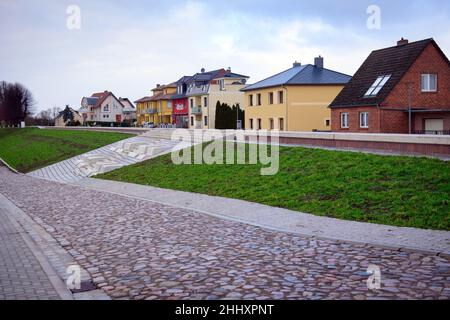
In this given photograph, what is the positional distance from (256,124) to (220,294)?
46.0 meters

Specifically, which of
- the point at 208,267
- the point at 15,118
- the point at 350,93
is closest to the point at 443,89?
the point at 350,93

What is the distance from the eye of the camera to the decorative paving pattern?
26547 mm

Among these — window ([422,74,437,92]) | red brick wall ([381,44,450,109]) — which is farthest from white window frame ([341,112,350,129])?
window ([422,74,437,92])

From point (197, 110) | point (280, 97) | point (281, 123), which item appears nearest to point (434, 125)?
point (281, 123)

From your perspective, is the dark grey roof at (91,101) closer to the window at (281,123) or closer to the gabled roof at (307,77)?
the gabled roof at (307,77)

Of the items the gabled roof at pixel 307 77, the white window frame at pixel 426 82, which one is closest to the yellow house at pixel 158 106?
the gabled roof at pixel 307 77

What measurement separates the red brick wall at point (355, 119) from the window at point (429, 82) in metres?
4.27

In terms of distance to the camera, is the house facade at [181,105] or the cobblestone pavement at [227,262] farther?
the house facade at [181,105]

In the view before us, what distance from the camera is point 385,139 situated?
17016mm

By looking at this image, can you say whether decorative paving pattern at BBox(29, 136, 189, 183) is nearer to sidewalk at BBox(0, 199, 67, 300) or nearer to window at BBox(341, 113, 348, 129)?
window at BBox(341, 113, 348, 129)

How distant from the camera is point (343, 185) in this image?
13.4 meters

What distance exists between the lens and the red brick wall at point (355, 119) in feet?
112

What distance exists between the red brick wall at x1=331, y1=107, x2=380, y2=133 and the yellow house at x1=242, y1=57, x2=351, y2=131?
6201mm

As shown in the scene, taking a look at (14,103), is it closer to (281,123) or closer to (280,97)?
(280,97)
